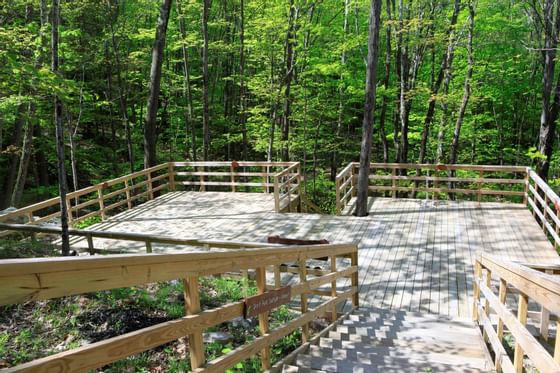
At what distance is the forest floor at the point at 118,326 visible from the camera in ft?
10.6

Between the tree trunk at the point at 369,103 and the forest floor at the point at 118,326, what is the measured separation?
5380 millimetres

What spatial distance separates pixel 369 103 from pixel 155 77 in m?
5.88

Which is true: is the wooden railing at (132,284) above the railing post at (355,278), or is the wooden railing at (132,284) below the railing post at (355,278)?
above

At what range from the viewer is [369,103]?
943 cm

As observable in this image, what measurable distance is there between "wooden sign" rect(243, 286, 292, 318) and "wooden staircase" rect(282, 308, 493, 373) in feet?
1.90

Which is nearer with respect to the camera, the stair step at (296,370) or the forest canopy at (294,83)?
the stair step at (296,370)

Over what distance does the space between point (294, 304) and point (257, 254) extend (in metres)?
2.89

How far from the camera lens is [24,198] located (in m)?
15.8

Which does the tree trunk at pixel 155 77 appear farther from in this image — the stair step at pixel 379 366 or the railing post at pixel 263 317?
the railing post at pixel 263 317

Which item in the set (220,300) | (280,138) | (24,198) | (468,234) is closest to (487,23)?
(280,138)

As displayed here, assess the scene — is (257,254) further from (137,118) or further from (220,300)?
(137,118)

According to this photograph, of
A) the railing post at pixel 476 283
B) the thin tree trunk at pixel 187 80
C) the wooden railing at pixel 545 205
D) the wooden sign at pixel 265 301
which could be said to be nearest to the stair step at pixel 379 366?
the wooden sign at pixel 265 301

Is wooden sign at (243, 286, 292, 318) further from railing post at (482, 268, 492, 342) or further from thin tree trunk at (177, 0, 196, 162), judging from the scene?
thin tree trunk at (177, 0, 196, 162)

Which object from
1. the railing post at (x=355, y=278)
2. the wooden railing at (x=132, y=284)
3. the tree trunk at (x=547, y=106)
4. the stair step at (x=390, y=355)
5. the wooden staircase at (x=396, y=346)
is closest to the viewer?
the wooden railing at (x=132, y=284)
